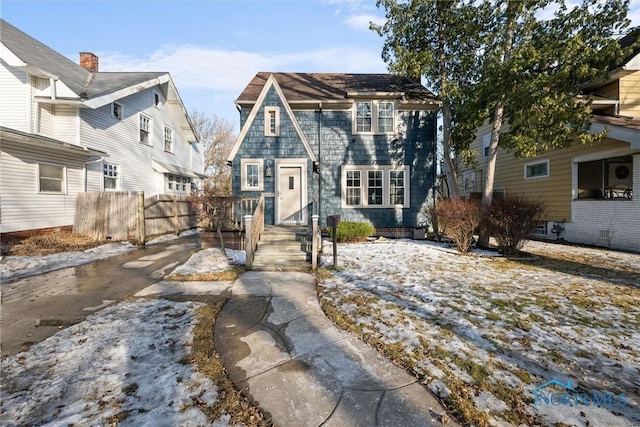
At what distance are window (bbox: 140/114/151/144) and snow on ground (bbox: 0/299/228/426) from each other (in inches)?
574

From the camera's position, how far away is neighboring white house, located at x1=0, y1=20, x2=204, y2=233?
9.04 meters

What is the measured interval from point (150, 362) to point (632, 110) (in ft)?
56.5

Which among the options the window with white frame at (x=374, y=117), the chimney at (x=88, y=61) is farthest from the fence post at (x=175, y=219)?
the chimney at (x=88, y=61)

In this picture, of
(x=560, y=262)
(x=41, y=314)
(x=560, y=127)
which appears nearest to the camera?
(x=41, y=314)

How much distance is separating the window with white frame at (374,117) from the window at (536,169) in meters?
7.19

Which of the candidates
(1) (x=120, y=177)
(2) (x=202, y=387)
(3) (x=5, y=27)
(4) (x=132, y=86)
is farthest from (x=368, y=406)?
(3) (x=5, y=27)

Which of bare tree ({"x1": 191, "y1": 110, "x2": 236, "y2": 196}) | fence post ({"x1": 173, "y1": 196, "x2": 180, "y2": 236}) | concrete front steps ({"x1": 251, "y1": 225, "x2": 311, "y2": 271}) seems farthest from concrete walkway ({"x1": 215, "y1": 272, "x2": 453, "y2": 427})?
bare tree ({"x1": 191, "y1": 110, "x2": 236, "y2": 196})

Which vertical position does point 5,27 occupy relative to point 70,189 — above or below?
above

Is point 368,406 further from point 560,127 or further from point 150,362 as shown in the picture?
point 560,127

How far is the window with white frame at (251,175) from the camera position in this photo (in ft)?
36.2

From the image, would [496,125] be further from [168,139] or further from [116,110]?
[168,139]

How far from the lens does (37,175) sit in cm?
952

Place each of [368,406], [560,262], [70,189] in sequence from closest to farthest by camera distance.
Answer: [368,406]
[560,262]
[70,189]

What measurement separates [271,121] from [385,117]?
5053mm
